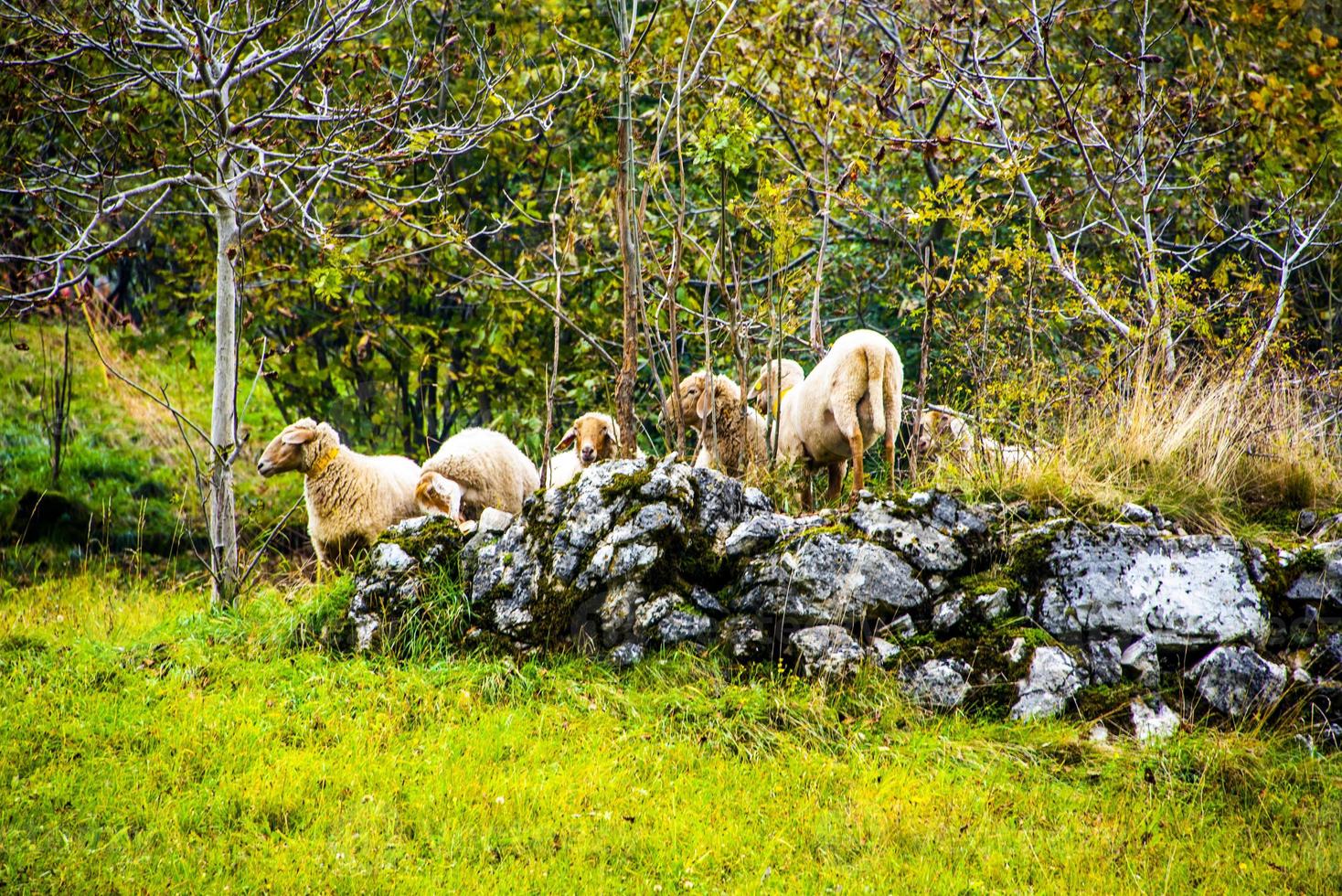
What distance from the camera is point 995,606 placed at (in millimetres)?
6410

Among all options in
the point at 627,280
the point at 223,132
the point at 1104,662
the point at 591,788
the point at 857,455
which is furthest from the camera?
the point at 223,132

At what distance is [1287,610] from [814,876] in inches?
135

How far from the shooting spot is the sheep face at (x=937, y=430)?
8430mm

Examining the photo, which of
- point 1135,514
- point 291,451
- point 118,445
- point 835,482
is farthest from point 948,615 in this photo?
point 118,445

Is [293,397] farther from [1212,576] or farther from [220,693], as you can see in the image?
[1212,576]

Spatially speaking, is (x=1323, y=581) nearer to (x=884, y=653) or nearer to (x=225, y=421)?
(x=884, y=653)

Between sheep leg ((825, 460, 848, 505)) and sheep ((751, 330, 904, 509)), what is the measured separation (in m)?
0.29

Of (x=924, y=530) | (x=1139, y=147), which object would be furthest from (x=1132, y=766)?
(x=1139, y=147)

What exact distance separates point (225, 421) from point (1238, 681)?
285 inches

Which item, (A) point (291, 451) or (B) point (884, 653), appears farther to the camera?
(A) point (291, 451)

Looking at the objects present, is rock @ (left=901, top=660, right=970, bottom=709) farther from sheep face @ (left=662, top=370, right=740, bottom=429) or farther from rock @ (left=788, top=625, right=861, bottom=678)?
sheep face @ (left=662, top=370, right=740, bottom=429)

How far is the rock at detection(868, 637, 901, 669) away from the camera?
6.30m

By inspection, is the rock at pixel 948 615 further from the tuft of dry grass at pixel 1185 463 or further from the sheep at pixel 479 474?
the sheep at pixel 479 474

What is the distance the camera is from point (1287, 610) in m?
6.22
